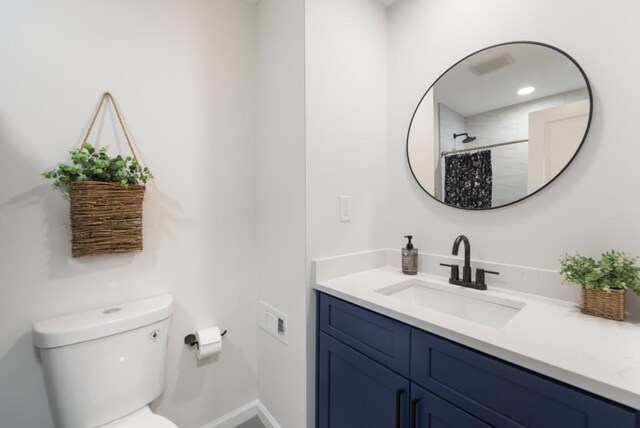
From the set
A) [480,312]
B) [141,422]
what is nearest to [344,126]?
[480,312]

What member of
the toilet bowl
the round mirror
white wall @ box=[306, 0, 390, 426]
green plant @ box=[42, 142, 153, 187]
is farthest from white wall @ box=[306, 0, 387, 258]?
the toilet bowl

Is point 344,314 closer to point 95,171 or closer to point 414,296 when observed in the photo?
point 414,296

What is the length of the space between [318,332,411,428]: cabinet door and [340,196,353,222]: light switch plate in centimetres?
59

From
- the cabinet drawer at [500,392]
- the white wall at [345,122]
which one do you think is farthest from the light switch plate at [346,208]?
the cabinet drawer at [500,392]

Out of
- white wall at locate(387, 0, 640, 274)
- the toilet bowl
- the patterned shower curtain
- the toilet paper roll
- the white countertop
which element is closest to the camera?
the white countertop

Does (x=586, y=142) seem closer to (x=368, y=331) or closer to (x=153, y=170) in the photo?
(x=368, y=331)

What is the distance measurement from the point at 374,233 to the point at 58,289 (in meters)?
1.50

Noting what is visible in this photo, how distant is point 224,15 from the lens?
1552mm

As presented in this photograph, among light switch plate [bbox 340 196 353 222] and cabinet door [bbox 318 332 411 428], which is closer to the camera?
cabinet door [bbox 318 332 411 428]

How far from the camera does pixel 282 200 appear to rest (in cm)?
146

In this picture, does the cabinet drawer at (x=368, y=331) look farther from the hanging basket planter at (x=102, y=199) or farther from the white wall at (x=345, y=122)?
the hanging basket planter at (x=102, y=199)

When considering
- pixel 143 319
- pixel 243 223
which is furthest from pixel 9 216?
pixel 243 223

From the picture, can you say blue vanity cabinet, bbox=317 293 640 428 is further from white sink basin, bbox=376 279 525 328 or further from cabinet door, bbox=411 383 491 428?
white sink basin, bbox=376 279 525 328

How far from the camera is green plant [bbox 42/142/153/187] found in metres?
1.05
